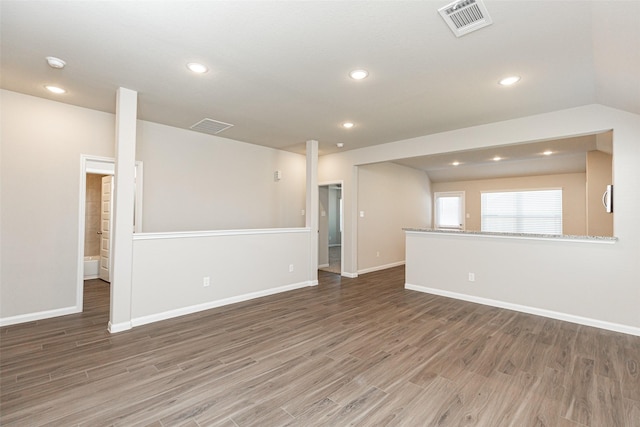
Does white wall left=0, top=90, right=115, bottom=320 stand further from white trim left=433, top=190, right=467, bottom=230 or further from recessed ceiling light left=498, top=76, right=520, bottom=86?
white trim left=433, top=190, right=467, bottom=230

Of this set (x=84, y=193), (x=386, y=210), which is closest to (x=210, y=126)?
(x=84, y=193)

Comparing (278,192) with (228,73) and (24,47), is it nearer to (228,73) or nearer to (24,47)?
(228,73)

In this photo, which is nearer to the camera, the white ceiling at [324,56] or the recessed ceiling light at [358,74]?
the white ceiling at [324,56]

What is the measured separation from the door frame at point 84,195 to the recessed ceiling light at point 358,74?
10.3ft

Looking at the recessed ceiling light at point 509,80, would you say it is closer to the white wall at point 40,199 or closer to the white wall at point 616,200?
the white wall at point 616,200

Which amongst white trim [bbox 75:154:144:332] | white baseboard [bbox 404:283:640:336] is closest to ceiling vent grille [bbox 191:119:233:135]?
white trim [bbox 75:154:144:332]

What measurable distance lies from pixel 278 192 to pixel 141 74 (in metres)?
3.51

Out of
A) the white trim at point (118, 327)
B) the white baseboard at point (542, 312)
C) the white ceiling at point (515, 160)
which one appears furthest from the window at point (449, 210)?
the white trim at point (118, 327)

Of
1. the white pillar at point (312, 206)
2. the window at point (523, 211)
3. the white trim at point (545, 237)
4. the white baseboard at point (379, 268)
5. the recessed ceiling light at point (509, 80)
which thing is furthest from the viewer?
the window at point (523, 211)

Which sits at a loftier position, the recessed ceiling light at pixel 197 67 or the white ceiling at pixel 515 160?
the recessed ceiling light at pixel 197 67

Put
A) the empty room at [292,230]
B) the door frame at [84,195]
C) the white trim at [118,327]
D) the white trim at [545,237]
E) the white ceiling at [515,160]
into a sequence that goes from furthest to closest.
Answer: the white ceiling at [515,160] → the door frame at [84,195] → the white trim at [545,237] → the white trim at [118,327] → the empty room at [292,230]

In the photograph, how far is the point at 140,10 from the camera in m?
1.99

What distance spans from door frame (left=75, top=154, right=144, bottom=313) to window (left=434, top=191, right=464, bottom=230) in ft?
25.7

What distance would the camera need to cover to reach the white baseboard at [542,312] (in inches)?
131
